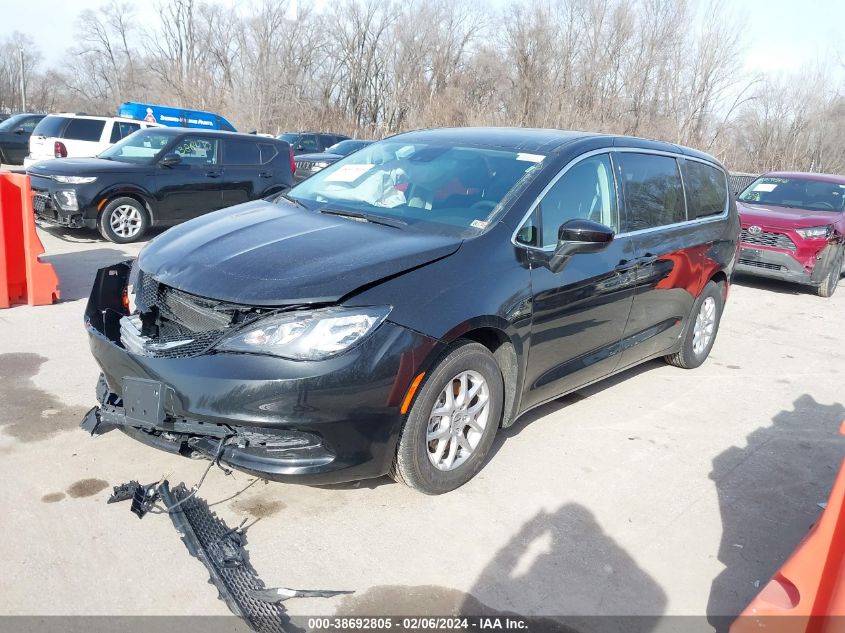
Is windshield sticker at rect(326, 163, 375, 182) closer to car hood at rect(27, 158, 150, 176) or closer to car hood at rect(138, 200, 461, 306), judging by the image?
car hood at rect(138, 200, 461, 306)

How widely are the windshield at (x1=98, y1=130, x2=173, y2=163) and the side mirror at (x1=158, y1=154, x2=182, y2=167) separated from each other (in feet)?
0.40

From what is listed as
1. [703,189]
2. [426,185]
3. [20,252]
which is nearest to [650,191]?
[703,189]

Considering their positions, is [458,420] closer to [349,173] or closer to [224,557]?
[224,557]

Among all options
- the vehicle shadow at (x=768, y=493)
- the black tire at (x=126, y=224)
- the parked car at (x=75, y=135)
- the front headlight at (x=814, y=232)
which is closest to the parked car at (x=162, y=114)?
the parked car at (x=75, y=135)

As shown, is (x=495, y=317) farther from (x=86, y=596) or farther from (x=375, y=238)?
(x=86, y=596)

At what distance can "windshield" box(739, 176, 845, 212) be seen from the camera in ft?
36.2

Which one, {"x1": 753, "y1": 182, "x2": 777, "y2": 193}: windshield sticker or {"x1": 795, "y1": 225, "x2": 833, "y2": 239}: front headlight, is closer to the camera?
{"x1": 795, "y1": 225, "x2": 833, "y2": 239}: front headlight

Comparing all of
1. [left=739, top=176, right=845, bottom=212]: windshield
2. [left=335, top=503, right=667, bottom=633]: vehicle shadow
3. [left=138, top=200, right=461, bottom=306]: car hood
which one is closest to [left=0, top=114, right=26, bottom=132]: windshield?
[left=739, top=176, right=845, bottom=212]: windshield

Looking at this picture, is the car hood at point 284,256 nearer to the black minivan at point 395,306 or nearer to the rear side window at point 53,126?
the black minivan at point 395,306

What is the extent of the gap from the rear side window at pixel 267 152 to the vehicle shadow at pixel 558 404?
7.43 m

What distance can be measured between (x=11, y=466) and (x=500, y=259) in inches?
107

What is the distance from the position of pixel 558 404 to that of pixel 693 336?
159 cm

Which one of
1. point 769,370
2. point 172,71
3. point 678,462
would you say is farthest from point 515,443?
point 172,71

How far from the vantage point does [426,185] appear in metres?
4.32
